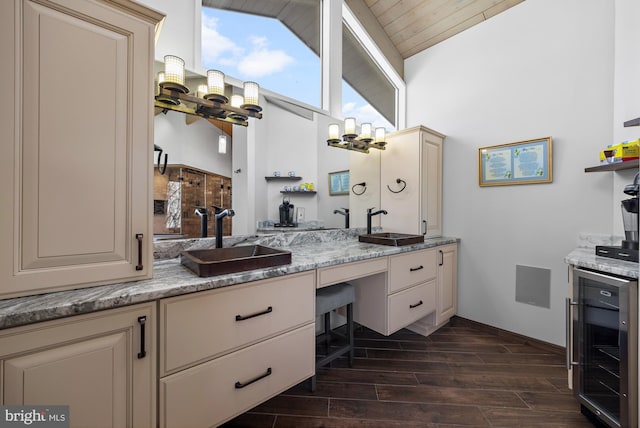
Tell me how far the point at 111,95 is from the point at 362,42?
2823 mm

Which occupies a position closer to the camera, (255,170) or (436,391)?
(436,391)

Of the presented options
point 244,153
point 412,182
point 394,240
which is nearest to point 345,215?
point 394,240

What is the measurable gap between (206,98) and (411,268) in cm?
194

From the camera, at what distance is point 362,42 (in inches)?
118

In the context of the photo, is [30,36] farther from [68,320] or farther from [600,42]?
[600,42]

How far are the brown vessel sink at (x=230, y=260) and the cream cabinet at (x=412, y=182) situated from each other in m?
1.61

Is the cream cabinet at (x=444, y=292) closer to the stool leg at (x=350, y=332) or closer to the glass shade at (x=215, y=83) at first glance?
the stool leg at (x=350, y=332)

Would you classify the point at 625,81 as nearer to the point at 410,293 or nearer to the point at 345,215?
the point at 410,293

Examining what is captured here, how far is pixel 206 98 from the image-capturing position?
63.7 inches

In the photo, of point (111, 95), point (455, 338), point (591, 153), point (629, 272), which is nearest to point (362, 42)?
point (591, 153)

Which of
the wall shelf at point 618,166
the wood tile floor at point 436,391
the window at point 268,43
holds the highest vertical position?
the window at point 268,43

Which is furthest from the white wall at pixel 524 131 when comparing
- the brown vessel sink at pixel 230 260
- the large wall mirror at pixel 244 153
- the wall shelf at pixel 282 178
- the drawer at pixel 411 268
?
the brown vessel sink at pixel 230 260

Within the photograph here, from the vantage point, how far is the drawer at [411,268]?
1.98 m

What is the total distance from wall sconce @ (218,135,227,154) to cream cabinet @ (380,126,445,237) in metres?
1.72
